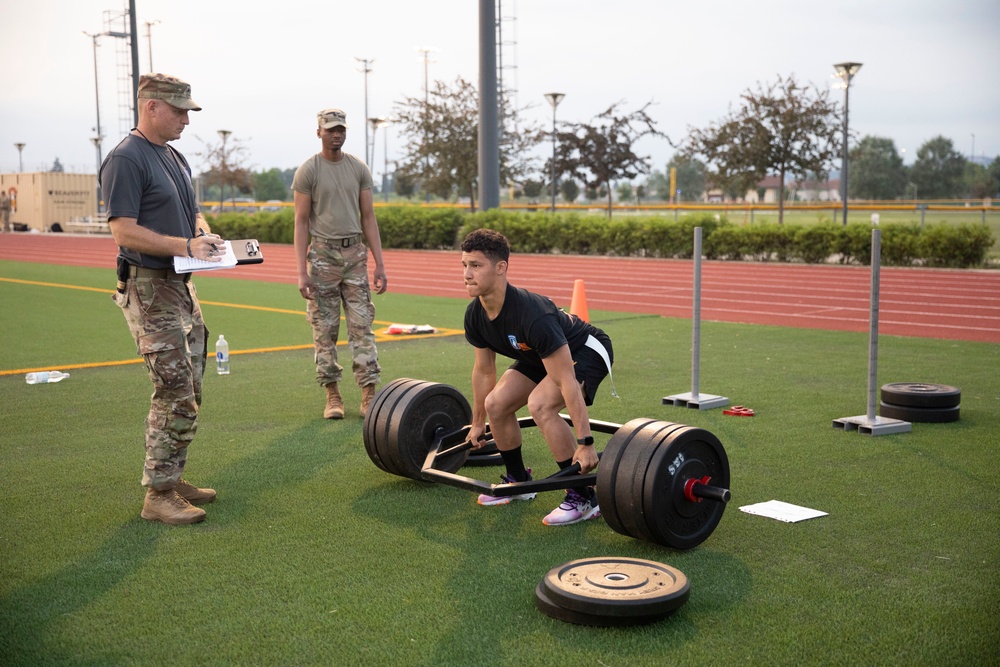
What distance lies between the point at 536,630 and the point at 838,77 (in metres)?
26.6

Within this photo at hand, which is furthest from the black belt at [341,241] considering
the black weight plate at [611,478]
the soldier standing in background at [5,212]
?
the soldier standing in background at [5,212]

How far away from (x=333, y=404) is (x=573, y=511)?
2938mm

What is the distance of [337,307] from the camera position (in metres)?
7.50

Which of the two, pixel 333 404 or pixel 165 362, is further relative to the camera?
pixel 333 404

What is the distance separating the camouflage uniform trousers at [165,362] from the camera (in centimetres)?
490

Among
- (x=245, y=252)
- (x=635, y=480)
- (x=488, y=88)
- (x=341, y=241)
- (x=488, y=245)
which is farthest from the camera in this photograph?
(x=488, y=88)

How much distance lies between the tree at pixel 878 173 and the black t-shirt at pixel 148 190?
77.7 metres

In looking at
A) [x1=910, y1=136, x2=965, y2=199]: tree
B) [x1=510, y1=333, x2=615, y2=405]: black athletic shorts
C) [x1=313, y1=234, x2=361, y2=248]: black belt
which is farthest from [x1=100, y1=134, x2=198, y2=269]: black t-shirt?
[x1=910, y1=136, x2=965, y2=199]: tree

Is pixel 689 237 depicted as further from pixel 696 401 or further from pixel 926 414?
pixel 926 414

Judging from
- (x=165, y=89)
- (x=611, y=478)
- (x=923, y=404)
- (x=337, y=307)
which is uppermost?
(x=165, y=89)

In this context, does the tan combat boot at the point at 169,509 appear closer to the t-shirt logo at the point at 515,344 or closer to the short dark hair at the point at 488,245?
the t-shirt logo at the point at 515,344

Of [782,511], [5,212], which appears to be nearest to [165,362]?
[782,511]

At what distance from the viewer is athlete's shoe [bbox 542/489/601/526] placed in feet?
16.2

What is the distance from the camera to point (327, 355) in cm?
743
